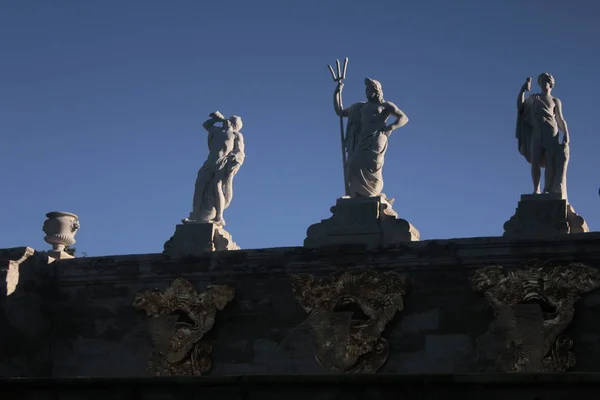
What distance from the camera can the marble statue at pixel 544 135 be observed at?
1955 centimetres

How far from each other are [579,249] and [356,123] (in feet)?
16.1

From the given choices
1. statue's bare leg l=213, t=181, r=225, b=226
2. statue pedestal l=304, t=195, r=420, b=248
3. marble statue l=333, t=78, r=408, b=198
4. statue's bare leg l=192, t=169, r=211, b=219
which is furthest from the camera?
statue's bare leg l=192, t=169, r=211, b=219

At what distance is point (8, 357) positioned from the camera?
2102 cm

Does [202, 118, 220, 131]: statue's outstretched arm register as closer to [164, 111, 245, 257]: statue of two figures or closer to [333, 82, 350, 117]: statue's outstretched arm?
[164, 111, 245, 257]: statue of two figures

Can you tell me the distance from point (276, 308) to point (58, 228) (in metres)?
5.02

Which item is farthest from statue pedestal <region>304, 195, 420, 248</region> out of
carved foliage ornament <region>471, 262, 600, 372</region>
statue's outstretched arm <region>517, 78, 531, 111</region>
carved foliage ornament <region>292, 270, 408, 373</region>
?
statue's outstretched arm <region>517, 78, 531, 111</region>

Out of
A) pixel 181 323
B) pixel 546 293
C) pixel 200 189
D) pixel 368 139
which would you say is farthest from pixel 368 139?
pixel 181 323

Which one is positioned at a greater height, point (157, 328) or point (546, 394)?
point (157, 328)

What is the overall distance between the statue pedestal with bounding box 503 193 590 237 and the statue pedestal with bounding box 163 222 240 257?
547 cm

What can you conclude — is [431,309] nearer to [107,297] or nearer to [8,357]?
[107,297]

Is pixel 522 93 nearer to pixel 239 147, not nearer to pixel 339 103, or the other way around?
pixel 339 103

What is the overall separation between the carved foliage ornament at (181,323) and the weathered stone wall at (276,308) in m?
0.16

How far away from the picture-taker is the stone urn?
73.1 feet

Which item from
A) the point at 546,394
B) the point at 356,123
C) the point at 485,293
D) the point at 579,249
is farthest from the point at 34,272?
the point at 546,394
